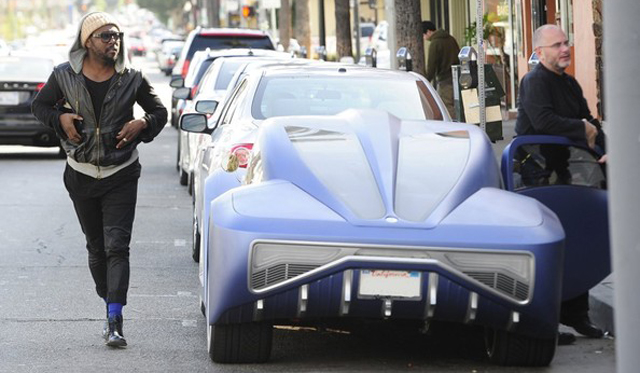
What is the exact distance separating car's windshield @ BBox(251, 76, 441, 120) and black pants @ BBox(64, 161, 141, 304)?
1644mm

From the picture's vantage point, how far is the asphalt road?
26.0 ft

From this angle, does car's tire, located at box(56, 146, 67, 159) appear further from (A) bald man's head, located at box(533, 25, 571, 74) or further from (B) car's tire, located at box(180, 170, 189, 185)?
(A) bald man's head, located at box(533, 25, 571, 74)

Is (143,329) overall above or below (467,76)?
below

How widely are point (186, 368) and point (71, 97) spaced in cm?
172

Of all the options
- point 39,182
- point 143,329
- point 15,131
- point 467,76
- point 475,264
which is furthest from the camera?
point 15,131

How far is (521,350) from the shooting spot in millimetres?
7746

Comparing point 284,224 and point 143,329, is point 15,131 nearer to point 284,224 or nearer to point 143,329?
point 143,329

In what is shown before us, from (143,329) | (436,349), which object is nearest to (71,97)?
(143,329)

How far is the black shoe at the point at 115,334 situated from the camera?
27.6 feet

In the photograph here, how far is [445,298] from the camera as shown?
7199 mm

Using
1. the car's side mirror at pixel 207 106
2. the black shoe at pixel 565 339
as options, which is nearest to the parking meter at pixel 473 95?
the car's side mirror at pixel 207 106

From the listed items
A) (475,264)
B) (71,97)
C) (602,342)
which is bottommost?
(602,342)

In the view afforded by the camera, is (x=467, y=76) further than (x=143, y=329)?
Yes

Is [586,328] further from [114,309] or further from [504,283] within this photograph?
[114,309]
